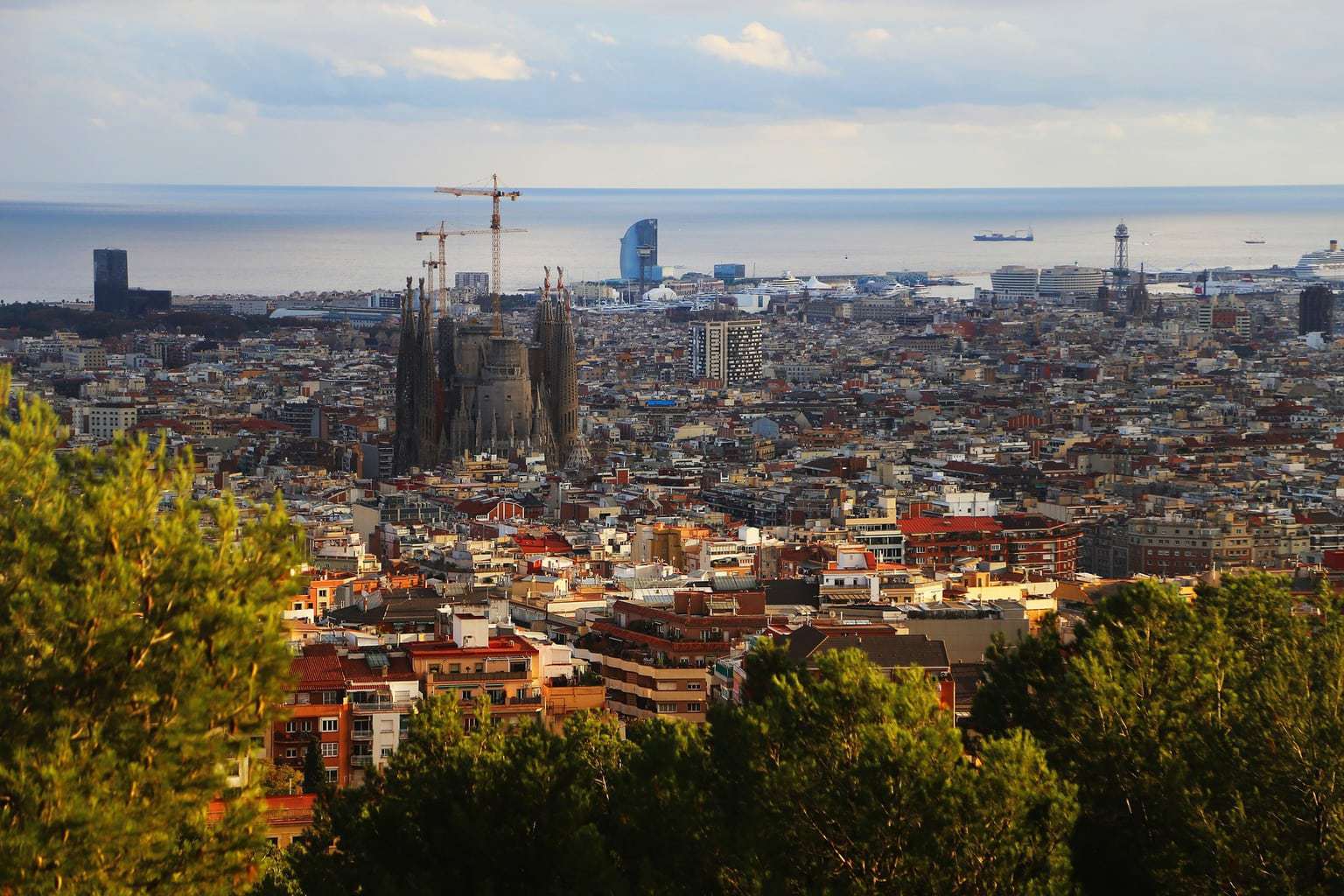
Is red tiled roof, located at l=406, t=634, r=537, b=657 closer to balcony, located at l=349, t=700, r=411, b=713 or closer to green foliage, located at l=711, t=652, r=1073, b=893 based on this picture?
balcony, located at l=349, t=700, r=411, b=713

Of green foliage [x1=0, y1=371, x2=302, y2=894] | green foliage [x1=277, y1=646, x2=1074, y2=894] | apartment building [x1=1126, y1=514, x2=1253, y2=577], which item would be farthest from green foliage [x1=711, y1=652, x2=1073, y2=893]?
apartment building [x1=1126, y1=514, x2=1253, y2=577]

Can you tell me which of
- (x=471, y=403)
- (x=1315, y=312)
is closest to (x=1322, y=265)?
(x=1315, y=312)

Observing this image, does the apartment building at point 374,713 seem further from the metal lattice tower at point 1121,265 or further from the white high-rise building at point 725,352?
the metal lattice tower at point 1121,265

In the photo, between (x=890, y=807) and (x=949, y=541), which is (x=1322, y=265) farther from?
(x=890, y=807)

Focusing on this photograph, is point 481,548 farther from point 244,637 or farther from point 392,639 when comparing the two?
point 244,637

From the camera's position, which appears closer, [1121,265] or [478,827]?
[478,827]

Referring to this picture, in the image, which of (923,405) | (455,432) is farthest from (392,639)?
(923,405)
